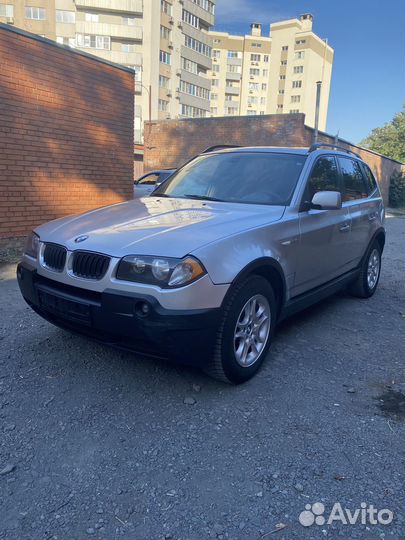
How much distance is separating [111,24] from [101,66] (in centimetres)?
5178

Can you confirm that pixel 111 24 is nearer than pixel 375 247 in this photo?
No

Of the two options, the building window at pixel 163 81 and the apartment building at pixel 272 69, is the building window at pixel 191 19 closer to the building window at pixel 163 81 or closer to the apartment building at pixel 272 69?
the building window at pixel 163 81

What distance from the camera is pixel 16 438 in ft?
8.18

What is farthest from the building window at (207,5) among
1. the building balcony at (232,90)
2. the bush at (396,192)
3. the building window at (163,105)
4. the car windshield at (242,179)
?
the car windshield at (242,179)

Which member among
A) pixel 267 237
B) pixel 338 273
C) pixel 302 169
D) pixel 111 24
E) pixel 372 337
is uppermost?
pixel 111 24

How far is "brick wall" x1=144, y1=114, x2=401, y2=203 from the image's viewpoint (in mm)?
16484

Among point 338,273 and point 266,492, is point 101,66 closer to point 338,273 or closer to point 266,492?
point 338,273

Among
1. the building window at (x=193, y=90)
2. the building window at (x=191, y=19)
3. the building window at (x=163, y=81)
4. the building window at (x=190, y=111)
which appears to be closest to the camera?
the building window at (x=163, y=81)

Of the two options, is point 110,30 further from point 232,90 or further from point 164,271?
point 164,271

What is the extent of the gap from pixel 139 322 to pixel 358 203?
3.41m

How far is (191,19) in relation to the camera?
6112 cm

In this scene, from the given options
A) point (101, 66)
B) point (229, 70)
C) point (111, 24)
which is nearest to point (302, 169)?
point (101, 66)

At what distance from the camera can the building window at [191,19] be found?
195 feet

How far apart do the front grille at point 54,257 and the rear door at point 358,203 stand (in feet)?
9.92
